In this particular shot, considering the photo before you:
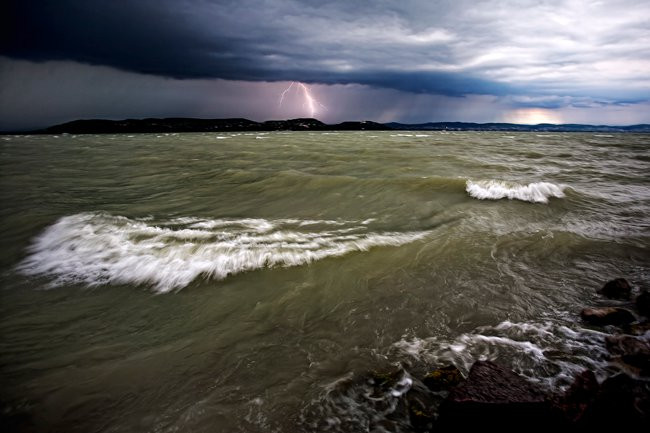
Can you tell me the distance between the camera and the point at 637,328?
398 centimetres

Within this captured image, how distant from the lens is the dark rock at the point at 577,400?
2.58 m

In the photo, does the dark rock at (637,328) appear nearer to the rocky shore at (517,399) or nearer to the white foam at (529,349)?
the rocky shore at (517,399)

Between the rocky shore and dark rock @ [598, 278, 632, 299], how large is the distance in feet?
4.37

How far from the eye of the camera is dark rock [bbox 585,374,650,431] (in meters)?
2.54

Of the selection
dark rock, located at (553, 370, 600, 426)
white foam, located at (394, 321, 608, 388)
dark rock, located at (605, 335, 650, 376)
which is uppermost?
dark rock, located at (553, 370, 600, 426)

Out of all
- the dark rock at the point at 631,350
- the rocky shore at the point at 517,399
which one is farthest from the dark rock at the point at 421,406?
the dark rock at the point at 631,350

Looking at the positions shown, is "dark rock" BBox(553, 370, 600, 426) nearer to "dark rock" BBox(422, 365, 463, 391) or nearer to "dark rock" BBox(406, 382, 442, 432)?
"dark rock" BBox(422, 365, 463, 391)

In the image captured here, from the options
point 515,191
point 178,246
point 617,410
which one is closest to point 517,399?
point 617,410

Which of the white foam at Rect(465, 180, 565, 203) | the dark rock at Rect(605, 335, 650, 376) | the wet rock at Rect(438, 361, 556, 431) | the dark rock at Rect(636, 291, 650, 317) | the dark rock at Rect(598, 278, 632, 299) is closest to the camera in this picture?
the wet rock at Rect(438, 361, 556, 431)

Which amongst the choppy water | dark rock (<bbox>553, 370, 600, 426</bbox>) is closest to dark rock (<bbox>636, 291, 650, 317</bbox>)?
the choppy water

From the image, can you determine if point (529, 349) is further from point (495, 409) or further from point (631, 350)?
point (495, 409)

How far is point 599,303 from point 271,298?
16.3 ft

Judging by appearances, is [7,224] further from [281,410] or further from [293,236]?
[281,410]

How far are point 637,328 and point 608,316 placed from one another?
11.4 inches
